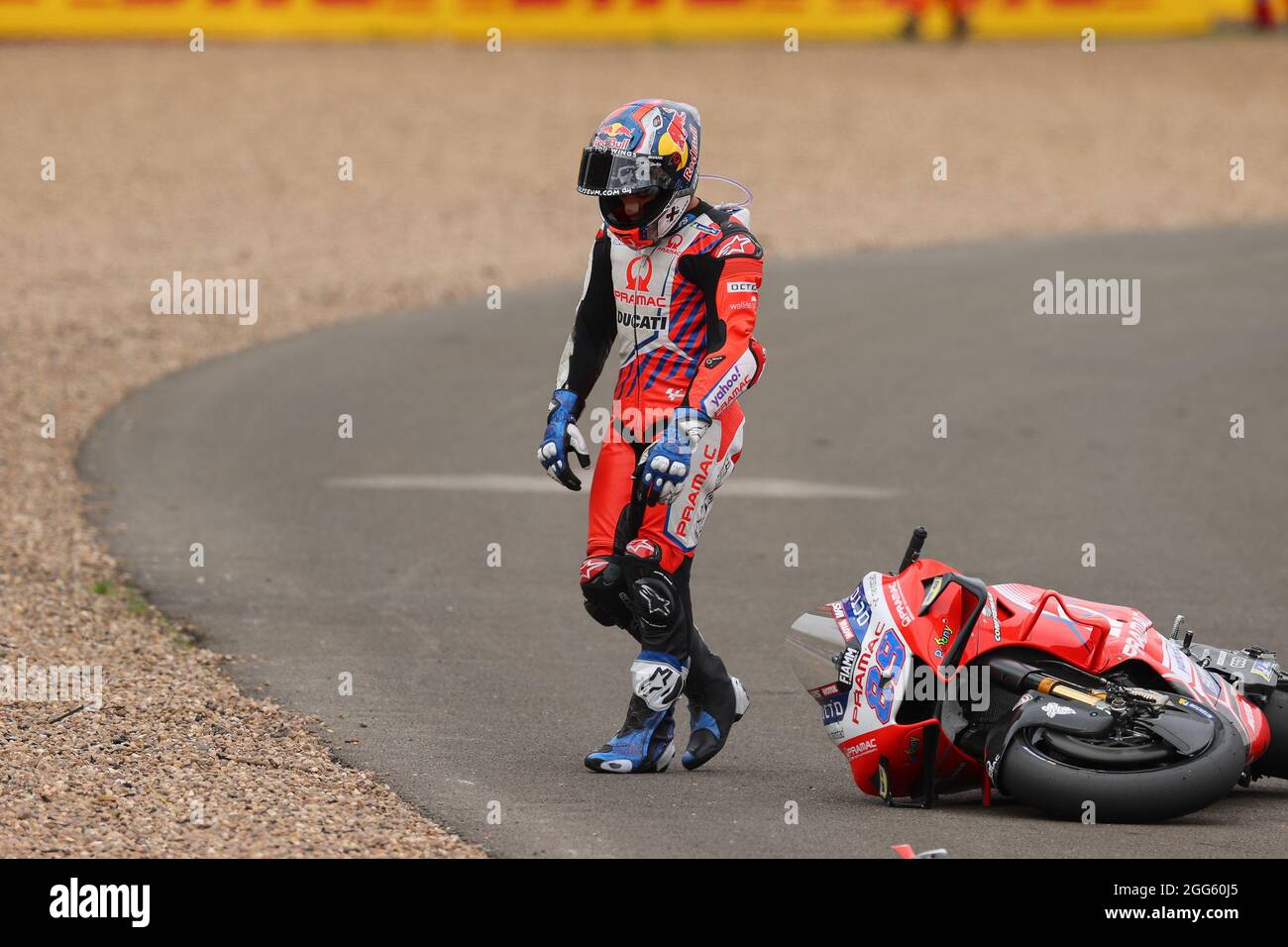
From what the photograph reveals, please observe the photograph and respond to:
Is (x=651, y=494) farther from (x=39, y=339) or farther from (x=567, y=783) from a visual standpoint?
(x=39, y=339)

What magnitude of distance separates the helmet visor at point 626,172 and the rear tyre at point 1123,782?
231 centimetres

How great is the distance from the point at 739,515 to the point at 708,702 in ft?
15.2

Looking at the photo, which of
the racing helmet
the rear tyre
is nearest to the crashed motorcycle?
the rear tyre

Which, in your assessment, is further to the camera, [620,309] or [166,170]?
[166,170]

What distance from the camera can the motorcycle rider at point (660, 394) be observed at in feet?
22.4

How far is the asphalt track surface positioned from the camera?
6.68 meters

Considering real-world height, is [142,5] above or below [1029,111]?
above

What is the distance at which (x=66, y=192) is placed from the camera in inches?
861

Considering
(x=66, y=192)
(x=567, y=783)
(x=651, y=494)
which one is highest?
(x=66, y=192)

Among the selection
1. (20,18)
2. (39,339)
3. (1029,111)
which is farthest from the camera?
(20,18)

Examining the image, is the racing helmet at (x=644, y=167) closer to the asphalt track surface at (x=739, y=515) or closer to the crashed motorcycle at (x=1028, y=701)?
the crashed motorcycle at (x=1028, y=701)

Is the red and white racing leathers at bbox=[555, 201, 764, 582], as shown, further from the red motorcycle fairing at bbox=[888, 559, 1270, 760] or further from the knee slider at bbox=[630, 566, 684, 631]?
the red motorcycle fairing at bbox=[888, 559, 1270, 760]
